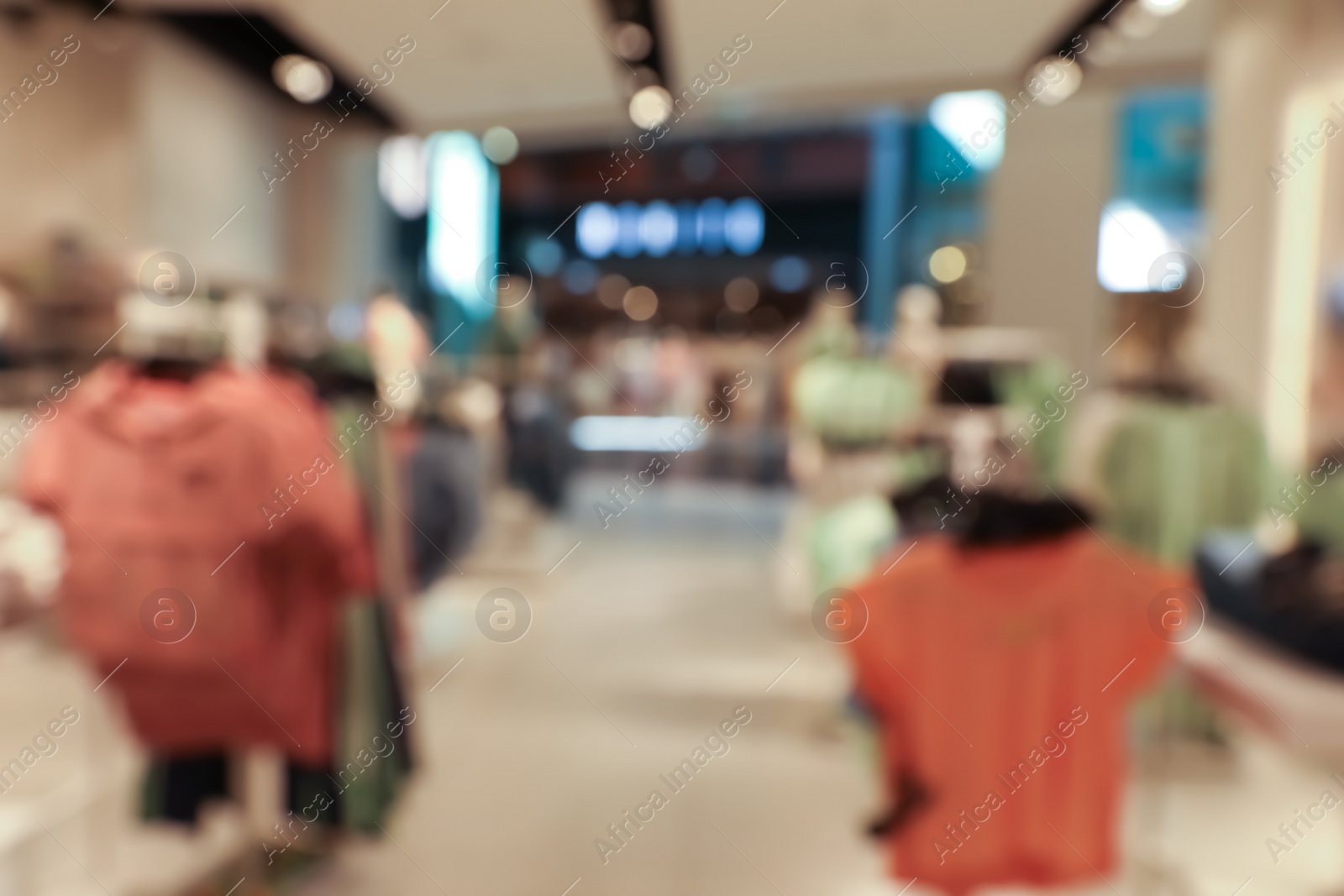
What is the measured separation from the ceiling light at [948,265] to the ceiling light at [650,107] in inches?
85.2

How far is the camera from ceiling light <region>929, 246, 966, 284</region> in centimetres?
486

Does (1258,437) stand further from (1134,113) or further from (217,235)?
(217,235)

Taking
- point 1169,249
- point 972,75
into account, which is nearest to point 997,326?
point 1169,249

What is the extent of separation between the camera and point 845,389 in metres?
2.99

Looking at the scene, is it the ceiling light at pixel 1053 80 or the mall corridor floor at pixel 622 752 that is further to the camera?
the ceiling light at pixel 1053 80

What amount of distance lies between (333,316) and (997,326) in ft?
11.6

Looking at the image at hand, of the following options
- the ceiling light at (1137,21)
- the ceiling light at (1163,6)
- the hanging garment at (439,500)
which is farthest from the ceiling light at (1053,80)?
the hanging garment at (439,500)

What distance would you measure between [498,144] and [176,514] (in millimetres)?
3314

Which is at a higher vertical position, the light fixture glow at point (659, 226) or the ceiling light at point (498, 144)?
the ceiling light at point (498, 144)

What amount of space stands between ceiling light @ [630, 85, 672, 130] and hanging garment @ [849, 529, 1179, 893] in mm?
3052

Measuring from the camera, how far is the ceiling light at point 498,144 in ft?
12.8

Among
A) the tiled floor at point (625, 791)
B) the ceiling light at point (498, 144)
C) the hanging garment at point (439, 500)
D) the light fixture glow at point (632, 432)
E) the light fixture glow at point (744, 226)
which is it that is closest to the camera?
the tiled floor at point (625, 791)

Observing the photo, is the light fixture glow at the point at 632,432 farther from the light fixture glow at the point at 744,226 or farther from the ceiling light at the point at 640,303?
the light fixture glow at the point at 744,226

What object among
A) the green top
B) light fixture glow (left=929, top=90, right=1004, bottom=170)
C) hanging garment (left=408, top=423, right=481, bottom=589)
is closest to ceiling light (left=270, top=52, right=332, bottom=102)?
hanging garment (left=408, top=423, right=481, bottom=589)
